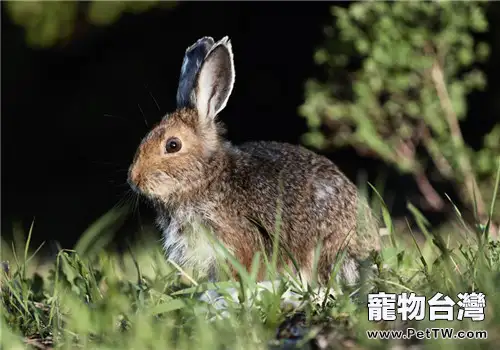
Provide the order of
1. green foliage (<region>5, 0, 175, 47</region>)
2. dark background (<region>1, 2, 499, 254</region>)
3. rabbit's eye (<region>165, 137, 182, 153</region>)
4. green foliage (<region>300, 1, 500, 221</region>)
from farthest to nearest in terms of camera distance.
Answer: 1. dark background (<region>1, 2, 499, 254</region>)
2. green foliage (<region>5, 0, 175, 47</region>)
3. green foliage (<region>300, 1, 500, 221</region>)
4. rabbit's eye (<region>165, 137, 182, 153</region>)

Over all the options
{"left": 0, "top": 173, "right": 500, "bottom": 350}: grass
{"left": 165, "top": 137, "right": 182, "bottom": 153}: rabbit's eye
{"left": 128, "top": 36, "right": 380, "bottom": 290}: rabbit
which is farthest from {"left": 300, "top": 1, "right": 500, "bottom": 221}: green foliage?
{"left": 0, "top": 173, "right": 500, "bottom": 350}: grass

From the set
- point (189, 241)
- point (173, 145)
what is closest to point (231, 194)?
point (189, 241)

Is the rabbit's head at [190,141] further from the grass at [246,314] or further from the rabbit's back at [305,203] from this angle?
the grass at [246,314]

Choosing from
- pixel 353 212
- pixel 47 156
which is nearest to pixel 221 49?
pixel 353 212

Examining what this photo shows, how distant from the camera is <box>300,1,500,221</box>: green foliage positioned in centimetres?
741

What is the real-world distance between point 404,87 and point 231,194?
3478 mm

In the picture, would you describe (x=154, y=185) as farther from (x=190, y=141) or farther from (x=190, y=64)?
(x=190, y=64)

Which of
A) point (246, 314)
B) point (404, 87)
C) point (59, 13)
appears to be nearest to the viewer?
point (246, 314)

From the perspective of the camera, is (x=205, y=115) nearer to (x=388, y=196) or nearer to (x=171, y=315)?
(x=171, y=315)

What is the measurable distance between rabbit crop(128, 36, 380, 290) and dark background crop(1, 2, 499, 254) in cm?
472

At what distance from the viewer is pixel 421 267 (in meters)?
3.75

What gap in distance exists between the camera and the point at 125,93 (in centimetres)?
1125

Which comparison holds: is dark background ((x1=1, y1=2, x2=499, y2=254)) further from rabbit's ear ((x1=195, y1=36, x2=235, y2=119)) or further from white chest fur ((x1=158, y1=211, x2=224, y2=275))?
white chest fur ((x1=158, y1=211, x2=224, y2=275))

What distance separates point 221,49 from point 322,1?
5693 millimetres
